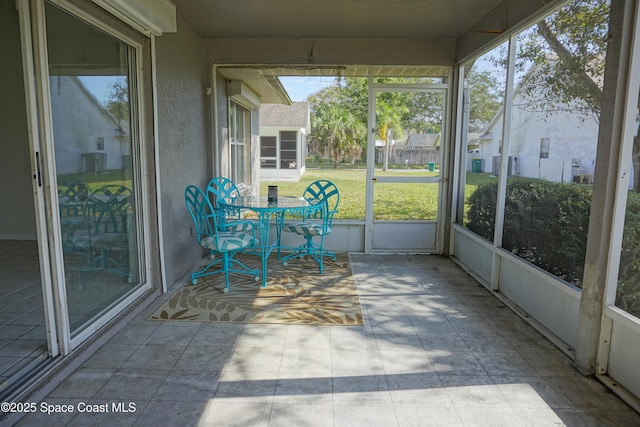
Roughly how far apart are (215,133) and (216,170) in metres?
0.44

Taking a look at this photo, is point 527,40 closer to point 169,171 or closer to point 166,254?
point 169,171

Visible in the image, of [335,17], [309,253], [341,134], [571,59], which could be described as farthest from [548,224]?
[341,134]

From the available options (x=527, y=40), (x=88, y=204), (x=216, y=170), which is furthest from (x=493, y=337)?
(x=216, y=170)

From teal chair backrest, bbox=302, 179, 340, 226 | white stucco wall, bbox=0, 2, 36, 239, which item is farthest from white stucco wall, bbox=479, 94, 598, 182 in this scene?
white stucco wall, bbox=0, 2, 36, 239

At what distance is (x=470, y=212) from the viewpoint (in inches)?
175

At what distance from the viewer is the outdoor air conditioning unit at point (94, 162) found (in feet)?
8.38

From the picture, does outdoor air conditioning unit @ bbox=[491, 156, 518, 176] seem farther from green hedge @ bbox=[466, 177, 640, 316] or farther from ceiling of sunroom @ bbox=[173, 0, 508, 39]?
ceiling of sunroom @ bbox=[173, 0, 508, 39]

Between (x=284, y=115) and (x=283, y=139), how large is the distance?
49.9 inches

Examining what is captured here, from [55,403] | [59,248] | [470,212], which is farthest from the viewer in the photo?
[470,212]

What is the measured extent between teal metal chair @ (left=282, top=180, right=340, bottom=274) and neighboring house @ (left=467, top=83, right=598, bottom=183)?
165 centimetres

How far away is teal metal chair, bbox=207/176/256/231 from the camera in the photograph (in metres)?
4.24

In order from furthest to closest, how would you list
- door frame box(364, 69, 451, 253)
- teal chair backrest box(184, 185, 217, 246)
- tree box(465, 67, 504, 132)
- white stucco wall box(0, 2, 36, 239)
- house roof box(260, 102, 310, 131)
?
house roof box(260, 102, 310, 131)
door frame box(364, 69, 451, 253)
white stucco wall box(0, 2, 36, 239)
tree box(465, 67, 504, 132)
teal chair backrest box(184, 185, 217, 246)

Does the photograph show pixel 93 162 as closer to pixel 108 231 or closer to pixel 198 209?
pixel 108 231

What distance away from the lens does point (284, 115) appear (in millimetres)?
9594
